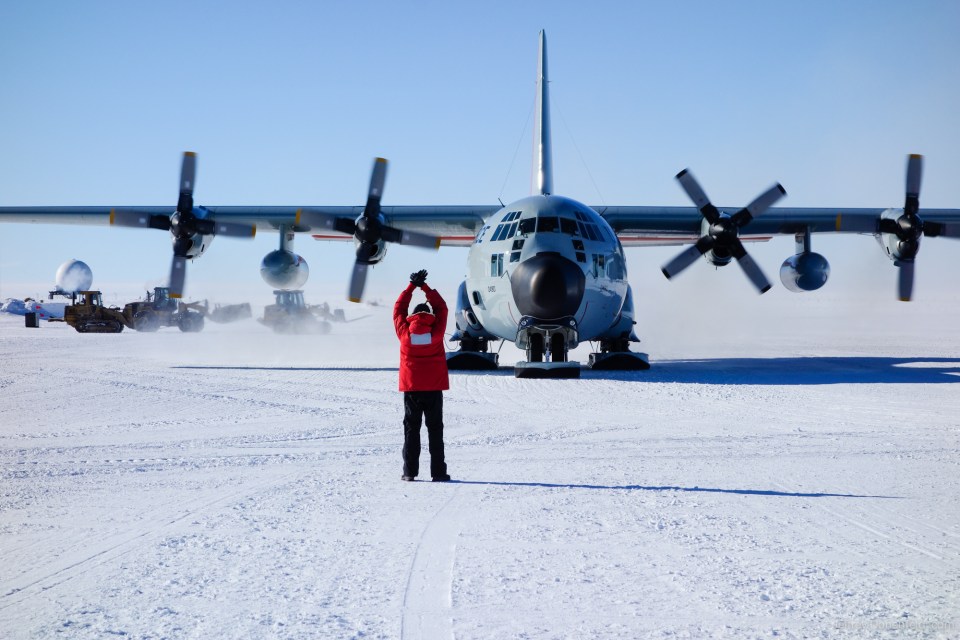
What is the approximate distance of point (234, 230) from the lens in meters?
21.2

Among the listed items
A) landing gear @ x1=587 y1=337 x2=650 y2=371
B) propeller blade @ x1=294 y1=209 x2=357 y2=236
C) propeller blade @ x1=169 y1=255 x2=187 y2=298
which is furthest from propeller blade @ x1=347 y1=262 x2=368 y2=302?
landing gear @ x1=587 y1=337 x2=650 y2=371

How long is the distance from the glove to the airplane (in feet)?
25.0

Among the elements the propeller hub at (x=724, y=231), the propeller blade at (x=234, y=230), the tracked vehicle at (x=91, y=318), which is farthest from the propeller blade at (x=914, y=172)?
the tracked vehicle at (x=91, y=318)

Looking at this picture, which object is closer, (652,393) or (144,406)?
(144,406)

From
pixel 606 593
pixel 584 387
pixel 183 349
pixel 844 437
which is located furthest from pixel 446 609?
pixel 183 349

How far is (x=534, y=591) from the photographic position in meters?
4.08

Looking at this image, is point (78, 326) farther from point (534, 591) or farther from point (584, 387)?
point (534, 591)

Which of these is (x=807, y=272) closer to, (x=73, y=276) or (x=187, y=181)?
(x=187, y=181)

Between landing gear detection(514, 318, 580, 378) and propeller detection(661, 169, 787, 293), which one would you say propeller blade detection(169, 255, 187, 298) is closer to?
landing gear detection(514, 318, 580, 378)

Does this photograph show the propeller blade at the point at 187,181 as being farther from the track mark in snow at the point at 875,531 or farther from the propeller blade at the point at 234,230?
the track mark in snow at the point at 875,531

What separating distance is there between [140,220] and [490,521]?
18294 millimetres

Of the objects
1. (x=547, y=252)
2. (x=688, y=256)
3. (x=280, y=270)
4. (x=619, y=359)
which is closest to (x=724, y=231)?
(x=688, y=256)

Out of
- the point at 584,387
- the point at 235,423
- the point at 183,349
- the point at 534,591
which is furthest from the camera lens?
the point at 183,349

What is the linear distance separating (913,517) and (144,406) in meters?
10.4
